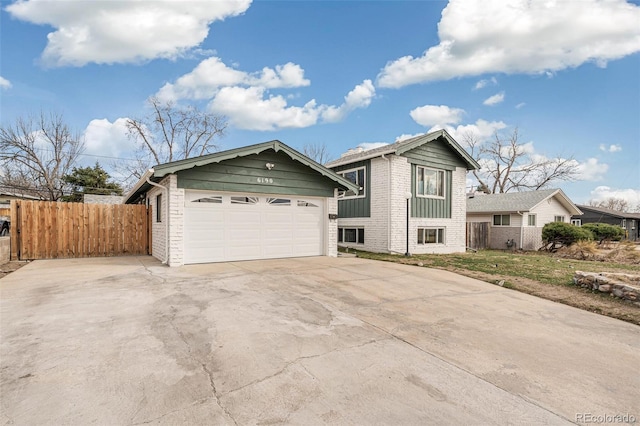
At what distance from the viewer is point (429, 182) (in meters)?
14.3

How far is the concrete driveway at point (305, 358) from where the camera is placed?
2375 mm

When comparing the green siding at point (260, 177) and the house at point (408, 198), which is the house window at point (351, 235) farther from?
the green siding at point (260, 177)

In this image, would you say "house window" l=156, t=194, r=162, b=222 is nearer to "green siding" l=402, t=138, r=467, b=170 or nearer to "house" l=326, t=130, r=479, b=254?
"house" l=326, t=130, r=479, b=254

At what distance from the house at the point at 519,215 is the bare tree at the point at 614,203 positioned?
36823 mm

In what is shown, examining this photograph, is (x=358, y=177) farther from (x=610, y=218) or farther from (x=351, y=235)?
(x=610, y=218)

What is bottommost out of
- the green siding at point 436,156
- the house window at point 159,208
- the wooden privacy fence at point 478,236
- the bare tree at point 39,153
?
the wooden privacy fence at point 478,236

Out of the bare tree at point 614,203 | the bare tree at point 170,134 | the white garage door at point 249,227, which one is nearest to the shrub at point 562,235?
the white garage door at point 249,227

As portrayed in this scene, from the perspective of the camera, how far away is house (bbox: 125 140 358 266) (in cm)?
911

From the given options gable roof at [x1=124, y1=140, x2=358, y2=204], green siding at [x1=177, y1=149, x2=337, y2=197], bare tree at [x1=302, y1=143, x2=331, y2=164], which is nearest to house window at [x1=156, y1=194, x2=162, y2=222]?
gable roof at [x1=124, y1=140, x2=358, y2=204]

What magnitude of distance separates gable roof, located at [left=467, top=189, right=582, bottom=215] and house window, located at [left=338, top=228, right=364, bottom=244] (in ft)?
40.0

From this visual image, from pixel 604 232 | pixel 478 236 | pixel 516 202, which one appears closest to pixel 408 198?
pixel 478 236

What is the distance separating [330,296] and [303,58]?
1515 cm

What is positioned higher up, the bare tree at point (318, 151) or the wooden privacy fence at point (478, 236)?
the bare tree at point (318, 151)

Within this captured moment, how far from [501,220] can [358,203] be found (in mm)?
12927
